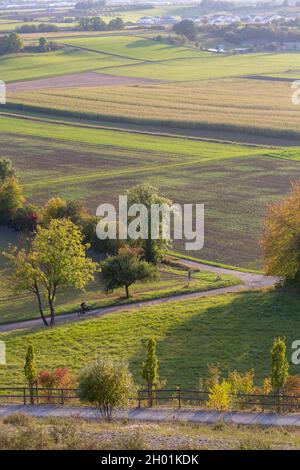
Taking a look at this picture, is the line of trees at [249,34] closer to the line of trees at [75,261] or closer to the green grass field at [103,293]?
the line of trees at [75,261]

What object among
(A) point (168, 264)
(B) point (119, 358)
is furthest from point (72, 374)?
(A) point (168, 264)

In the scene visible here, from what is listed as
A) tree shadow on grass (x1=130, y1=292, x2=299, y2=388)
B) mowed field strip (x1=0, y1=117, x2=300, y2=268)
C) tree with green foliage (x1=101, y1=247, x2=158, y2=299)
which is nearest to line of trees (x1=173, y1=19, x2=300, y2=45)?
mowed field strip (x1=0, y1=117, x2=300, y2=268)

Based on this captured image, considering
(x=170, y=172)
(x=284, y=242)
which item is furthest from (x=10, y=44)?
(x=284, y=242)

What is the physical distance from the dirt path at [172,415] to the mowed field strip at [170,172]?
2627 centimetres

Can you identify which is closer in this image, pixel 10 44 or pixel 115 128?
pixel 115 128

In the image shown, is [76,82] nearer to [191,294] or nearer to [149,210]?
[149,210]

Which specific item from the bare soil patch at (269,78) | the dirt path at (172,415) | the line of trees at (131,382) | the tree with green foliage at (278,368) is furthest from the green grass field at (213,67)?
the dirt path at (172,415)

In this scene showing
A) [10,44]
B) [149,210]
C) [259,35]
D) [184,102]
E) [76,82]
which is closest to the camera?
[149,210]

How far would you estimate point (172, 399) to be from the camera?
34.5 m

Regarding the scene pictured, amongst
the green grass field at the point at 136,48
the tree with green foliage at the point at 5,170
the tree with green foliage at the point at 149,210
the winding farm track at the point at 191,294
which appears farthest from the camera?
the green grass field at the point at 136,48

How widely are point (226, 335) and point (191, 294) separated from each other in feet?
27.8

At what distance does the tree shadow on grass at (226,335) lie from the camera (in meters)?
39.6

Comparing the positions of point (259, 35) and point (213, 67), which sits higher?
point (259, 35)

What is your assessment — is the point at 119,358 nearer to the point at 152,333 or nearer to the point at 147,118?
the point at 152,333
